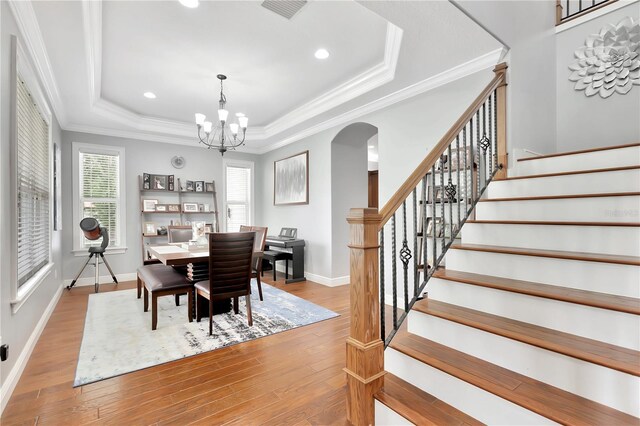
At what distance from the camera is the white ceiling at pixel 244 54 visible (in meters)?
2.39

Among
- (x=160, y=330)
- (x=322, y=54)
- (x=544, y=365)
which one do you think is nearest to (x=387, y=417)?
(x=544, y=365)

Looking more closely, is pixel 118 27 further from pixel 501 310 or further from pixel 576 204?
pixel 576 204

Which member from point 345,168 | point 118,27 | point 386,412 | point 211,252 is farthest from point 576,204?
point 118,27

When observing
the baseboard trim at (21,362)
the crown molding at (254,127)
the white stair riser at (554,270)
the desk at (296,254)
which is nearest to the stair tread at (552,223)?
the white stair riser at (554,270)

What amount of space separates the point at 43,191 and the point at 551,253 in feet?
15.4

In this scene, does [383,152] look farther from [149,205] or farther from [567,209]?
[149,205]

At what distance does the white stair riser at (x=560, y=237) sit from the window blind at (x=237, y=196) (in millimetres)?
5077

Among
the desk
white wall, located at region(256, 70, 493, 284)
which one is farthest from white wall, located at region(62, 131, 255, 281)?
the desk

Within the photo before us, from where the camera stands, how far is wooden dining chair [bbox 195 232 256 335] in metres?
2.82

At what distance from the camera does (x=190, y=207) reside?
5.86 metres

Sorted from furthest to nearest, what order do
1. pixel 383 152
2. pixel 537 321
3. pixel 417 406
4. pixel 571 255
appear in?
pixel 383 152, pixel 571 255, pixel 537 321, pixel 417 406

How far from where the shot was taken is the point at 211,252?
278cm

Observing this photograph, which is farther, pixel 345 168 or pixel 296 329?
pixel 345 168

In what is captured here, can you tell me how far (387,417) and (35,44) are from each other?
378 centimetres
